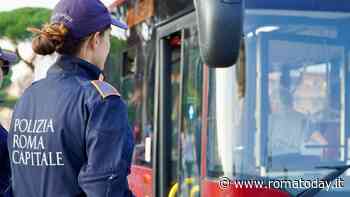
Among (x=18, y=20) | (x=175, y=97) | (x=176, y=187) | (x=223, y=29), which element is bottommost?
(x=176, y=187)

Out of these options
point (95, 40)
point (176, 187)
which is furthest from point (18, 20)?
point (95, 40)

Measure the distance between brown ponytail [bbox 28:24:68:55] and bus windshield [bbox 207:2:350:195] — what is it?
1.47 meters

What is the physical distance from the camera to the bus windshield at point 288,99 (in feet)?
10.9

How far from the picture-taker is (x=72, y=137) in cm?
207

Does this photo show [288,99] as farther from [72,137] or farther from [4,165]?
[72,137]

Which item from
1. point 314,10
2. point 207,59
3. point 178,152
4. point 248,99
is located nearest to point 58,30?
point 207,59

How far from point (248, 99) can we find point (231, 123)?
0.16 meters

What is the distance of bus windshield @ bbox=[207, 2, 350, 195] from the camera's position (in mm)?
3336

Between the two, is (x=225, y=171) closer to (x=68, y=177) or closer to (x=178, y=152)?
(x=178, y=152)

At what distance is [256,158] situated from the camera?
3.37 metres

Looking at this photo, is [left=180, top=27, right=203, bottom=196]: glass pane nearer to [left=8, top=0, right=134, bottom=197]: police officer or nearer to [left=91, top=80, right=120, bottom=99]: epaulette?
[left=8, top=0, right=134, bottom=197]: police officer

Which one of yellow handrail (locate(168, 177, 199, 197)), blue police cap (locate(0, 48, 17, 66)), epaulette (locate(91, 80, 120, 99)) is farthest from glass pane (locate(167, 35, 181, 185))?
epaulette (locate(91, 80, 120, 99))

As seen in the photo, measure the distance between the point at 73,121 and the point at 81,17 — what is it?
14.9 inches

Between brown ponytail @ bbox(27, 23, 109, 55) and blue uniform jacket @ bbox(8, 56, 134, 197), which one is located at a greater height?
brown ponytail @ bbox(27, 23, 109, 55)
